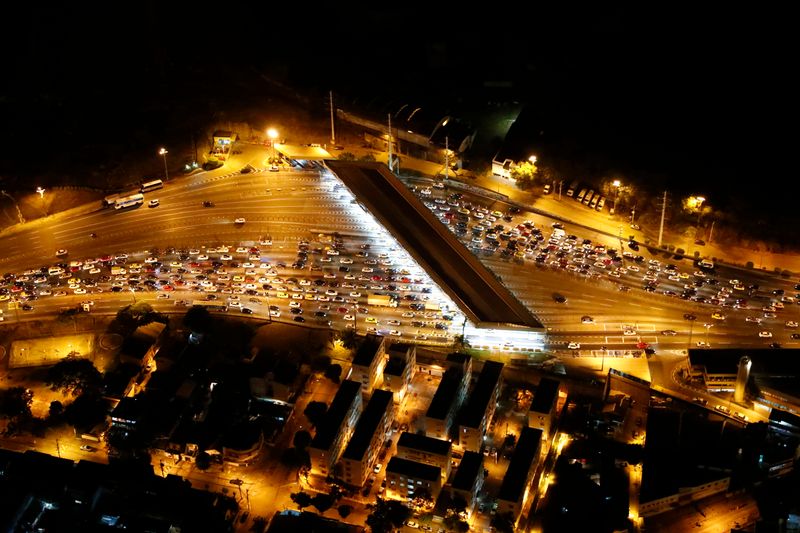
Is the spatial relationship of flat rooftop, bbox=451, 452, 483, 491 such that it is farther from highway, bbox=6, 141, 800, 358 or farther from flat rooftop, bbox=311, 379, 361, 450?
highway, bbox=6, 141, 800, 358

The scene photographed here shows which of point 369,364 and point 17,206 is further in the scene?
point 17,206

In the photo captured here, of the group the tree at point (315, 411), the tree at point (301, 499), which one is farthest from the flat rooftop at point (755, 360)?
the tree at point (301, 499)

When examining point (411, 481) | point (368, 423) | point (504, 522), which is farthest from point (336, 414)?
point (504, 522)

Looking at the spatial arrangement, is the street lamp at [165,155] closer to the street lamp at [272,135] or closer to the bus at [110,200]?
the bus at [110,200]

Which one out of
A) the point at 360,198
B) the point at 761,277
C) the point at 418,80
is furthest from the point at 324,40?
the point at 761,277

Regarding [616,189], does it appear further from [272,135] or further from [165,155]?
[165,155]

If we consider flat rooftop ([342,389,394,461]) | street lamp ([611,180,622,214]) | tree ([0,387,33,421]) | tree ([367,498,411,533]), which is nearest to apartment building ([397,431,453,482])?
flat rooftop ([342,389,394,461])

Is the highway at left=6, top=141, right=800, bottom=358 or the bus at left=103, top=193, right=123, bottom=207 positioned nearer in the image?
the highway at left=6, top=141, right=800, bottom=358
